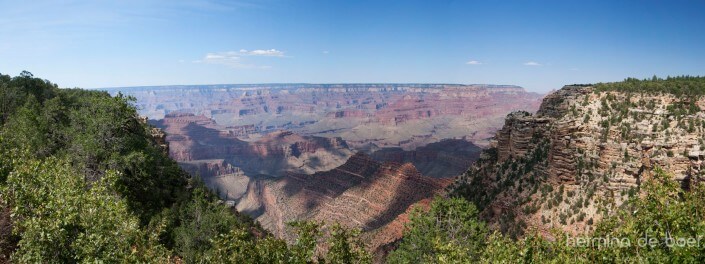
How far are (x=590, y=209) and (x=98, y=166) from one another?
3454 cm

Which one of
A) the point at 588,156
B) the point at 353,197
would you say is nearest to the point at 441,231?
the point at 588,156

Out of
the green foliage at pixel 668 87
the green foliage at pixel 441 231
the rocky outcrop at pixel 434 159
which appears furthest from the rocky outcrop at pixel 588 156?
the rocky outcrop at pixel 434 159

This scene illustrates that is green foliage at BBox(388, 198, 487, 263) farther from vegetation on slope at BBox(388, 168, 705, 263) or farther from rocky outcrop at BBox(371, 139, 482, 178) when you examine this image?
rocky outcrop at BBox(371, 139, 482, 178)

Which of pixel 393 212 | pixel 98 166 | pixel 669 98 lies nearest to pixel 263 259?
pixel 98 166

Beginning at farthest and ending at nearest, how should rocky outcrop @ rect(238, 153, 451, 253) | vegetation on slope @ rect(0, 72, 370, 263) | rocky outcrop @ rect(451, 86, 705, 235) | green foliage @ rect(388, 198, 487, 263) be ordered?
rocky outcrop @ rect(238, 153, 451, 253), green foliage @ rect(388, 198, 487, 263), rocky outcrop @ rect(451, 86, 705, 235), vegetation on slope @ rect(0, 72, 370, 263)

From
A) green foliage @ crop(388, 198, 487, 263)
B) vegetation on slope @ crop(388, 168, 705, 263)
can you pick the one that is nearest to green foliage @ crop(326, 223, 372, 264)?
vegetation on slope @ crop(388, 168, 705, 263)

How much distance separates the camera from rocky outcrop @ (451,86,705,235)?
2747cm

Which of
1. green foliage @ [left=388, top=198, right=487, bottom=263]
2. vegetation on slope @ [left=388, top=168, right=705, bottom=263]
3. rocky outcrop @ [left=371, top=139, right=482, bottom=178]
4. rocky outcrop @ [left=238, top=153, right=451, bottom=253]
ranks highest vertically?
vegetation on slope @ [left=388, top=168, right=705, bottom=263]

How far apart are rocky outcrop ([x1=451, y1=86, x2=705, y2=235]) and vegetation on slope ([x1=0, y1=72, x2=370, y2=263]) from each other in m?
18.2

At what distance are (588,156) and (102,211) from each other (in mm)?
31132

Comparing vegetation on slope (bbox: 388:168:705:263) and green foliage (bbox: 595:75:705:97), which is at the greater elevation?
green foliage (bbox: 595:75:705:97)

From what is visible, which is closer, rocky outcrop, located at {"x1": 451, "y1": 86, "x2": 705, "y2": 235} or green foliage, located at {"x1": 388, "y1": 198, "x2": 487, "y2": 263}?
rocky outcrop, located at {"x1": 451, "y1": 86, "x2": 705, "y2": 235}

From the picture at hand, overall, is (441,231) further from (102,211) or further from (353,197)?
(353,197)

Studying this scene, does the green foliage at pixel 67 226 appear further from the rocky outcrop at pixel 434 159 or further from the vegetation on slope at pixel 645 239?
the rocky outcrop at pixel 434 159
